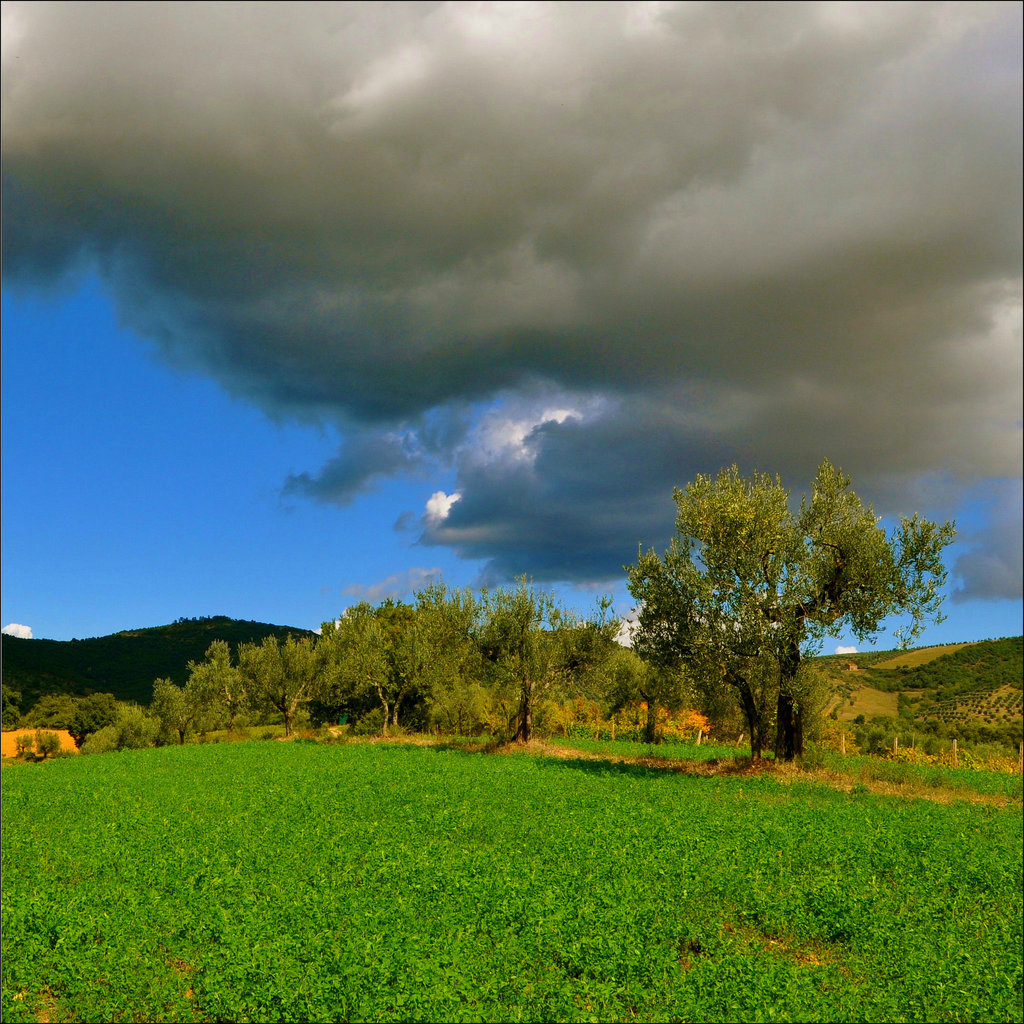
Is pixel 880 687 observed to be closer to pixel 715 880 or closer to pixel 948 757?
pixel 948 757

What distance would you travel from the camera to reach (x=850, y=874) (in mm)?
15453

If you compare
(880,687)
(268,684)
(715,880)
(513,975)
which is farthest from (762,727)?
(880,687)

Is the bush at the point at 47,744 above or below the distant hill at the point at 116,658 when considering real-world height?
below

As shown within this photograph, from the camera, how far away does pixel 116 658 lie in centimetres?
13475

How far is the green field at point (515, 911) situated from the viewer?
9914 mm

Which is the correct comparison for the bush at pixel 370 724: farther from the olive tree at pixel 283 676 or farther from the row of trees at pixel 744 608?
the row of trees at pixel 744 608

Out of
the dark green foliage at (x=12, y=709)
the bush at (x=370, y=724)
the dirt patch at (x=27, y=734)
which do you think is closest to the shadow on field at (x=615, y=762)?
the bush at (x=370, y=724)

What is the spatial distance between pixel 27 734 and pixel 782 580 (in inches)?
3484

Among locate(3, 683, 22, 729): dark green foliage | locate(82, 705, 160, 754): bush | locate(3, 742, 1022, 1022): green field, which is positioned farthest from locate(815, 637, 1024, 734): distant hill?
locate(3, 683, 22, 729): dark green foliage

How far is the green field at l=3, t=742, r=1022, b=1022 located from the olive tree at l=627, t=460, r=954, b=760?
26.1 ft

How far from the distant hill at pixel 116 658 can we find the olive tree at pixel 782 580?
81058 mm

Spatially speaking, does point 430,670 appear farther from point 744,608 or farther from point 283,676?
point 744,608

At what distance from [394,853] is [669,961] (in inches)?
313

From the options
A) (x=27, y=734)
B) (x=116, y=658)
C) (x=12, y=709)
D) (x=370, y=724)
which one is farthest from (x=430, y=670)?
(x=116, y=658)
